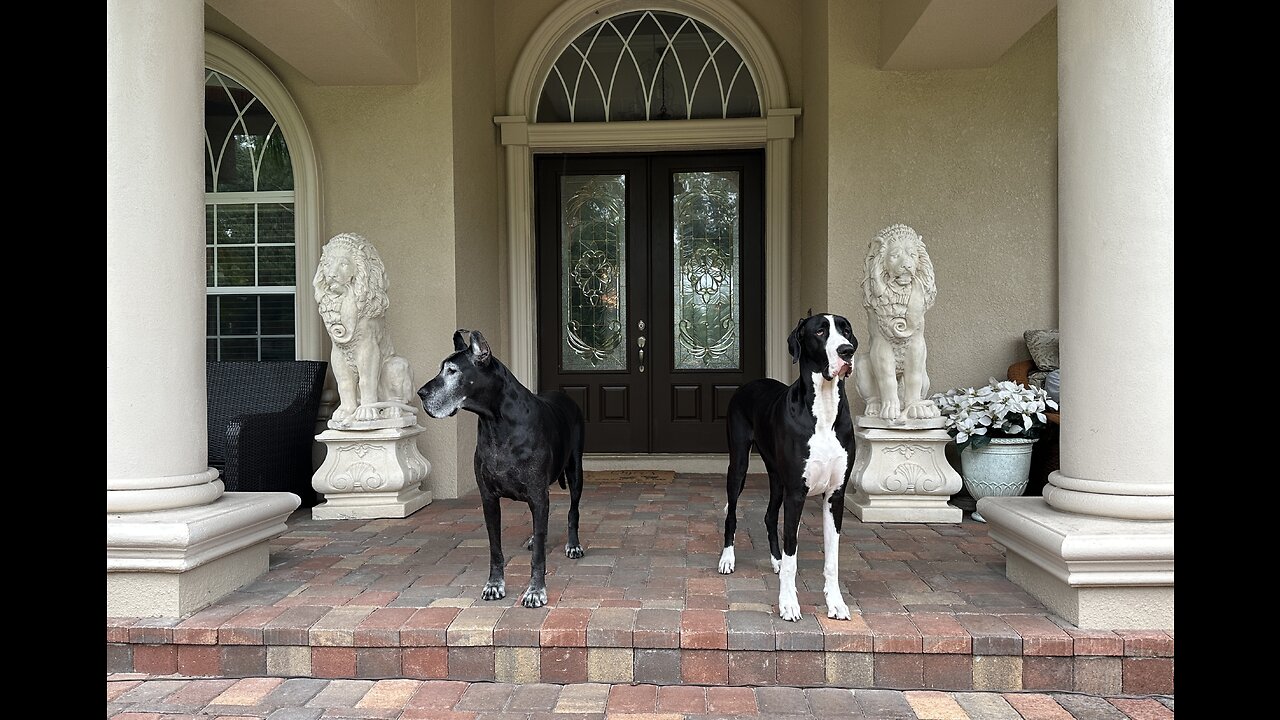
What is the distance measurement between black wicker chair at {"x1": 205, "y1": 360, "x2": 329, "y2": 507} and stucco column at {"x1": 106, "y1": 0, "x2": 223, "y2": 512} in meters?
1.48

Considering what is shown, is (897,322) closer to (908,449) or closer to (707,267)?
(908,449)

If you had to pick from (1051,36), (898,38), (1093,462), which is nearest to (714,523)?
(1093,462)

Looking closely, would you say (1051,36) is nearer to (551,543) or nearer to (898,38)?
(898,38)

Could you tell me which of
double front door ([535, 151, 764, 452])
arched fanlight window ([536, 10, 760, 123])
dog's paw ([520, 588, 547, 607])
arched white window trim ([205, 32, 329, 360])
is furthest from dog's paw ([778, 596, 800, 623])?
arched fanlight window ([536, 10, 760, 123])

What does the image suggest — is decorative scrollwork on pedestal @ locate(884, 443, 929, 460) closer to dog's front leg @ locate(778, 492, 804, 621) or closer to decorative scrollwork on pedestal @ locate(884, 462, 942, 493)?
decorative scrollwork on pedestal @ locate(884, 462, 942, 493)

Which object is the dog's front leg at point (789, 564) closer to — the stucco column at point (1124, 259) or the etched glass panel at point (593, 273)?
the stucco column at point (1124, 259)

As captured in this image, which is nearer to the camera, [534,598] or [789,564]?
[789,564]

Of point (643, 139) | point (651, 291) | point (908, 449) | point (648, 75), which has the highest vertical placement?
point (648, 75)

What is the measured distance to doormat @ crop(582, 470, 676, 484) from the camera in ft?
20.4

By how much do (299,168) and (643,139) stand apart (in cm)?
263

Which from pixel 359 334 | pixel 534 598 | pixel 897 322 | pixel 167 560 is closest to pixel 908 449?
pixel 897 322

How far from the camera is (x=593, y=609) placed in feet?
9.75

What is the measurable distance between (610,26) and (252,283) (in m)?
3.49

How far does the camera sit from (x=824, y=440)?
2.89 meters
